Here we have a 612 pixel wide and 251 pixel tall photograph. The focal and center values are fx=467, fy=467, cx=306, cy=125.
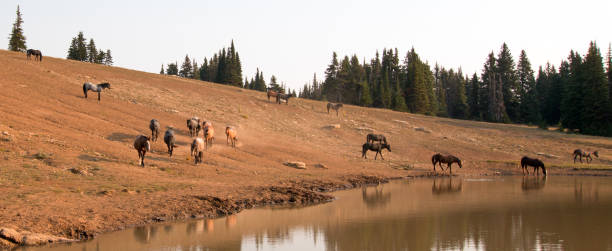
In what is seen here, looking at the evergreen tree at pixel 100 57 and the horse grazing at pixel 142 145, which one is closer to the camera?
the horse grazing at pixel 142 145

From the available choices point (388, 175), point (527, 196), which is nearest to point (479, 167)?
point (388, 175)

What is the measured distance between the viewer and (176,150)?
32656 millimetres

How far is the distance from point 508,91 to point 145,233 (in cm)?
9816

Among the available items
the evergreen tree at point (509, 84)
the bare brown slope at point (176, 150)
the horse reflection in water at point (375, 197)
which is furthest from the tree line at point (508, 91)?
the horse reflection in water at point (375, 197)

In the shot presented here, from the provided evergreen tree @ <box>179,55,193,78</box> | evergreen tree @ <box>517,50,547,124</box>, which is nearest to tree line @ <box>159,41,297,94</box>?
A: evergreen tree @ <box>179,55,193,78</box>

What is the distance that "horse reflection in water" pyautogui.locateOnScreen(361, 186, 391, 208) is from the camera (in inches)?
966

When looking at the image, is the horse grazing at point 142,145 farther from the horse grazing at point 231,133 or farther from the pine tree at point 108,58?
the pine tree at point 108,58

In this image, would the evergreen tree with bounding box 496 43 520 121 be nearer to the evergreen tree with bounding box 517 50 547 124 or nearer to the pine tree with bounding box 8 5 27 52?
the evergreen tree with bounding box 517 50 547 124

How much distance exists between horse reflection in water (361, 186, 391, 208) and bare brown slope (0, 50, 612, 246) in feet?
7.72

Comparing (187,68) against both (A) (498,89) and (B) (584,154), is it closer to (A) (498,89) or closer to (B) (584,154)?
(A) (498,89)

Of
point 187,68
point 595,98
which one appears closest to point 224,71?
point 187,68

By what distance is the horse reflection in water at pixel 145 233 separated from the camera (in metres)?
16.3

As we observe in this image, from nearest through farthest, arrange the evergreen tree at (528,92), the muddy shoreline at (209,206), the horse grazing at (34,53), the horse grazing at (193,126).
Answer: the muddy shoreline at (209,206) < the horse grazing at (193,126) < the horse grazing at (34,53) < the evergreen tree at (528,92)

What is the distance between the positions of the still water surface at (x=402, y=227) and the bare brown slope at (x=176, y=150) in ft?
5.86
